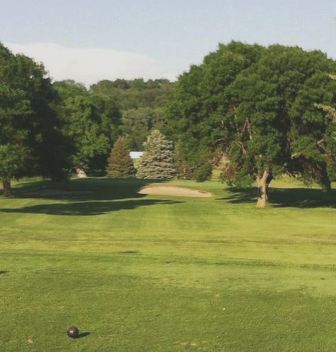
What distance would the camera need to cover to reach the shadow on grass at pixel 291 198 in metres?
46.1

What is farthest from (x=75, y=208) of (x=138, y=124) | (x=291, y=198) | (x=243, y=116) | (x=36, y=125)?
(x=138, y=124)

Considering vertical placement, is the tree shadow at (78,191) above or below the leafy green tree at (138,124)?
below

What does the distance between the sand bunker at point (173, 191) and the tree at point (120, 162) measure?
3633 cm

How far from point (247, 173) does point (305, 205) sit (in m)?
6.34

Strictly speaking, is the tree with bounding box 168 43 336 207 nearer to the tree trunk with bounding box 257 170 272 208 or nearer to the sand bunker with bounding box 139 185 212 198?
the tree trunk with bounding box 257 170 272 208

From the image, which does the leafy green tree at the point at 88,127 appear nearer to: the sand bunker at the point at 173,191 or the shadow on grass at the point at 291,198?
the sand bunker at the point at 173,191

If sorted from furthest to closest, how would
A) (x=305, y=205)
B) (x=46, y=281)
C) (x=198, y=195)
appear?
(x=198, y=195) → (x=305, y=205) → (x=46, y=281)

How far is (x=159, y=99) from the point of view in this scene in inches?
7441

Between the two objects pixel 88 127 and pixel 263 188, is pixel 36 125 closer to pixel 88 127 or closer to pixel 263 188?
pixel 263 188

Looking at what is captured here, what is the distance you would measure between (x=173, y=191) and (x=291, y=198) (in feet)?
42.2

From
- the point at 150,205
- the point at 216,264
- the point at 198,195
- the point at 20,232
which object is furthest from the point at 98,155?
the point at 216,264

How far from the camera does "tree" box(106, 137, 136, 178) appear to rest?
9662 centimetres

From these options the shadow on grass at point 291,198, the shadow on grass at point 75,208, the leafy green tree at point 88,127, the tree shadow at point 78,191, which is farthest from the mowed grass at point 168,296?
the leafy green tree at point 88,127

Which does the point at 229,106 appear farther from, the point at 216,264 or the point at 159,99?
the point at 159,99
